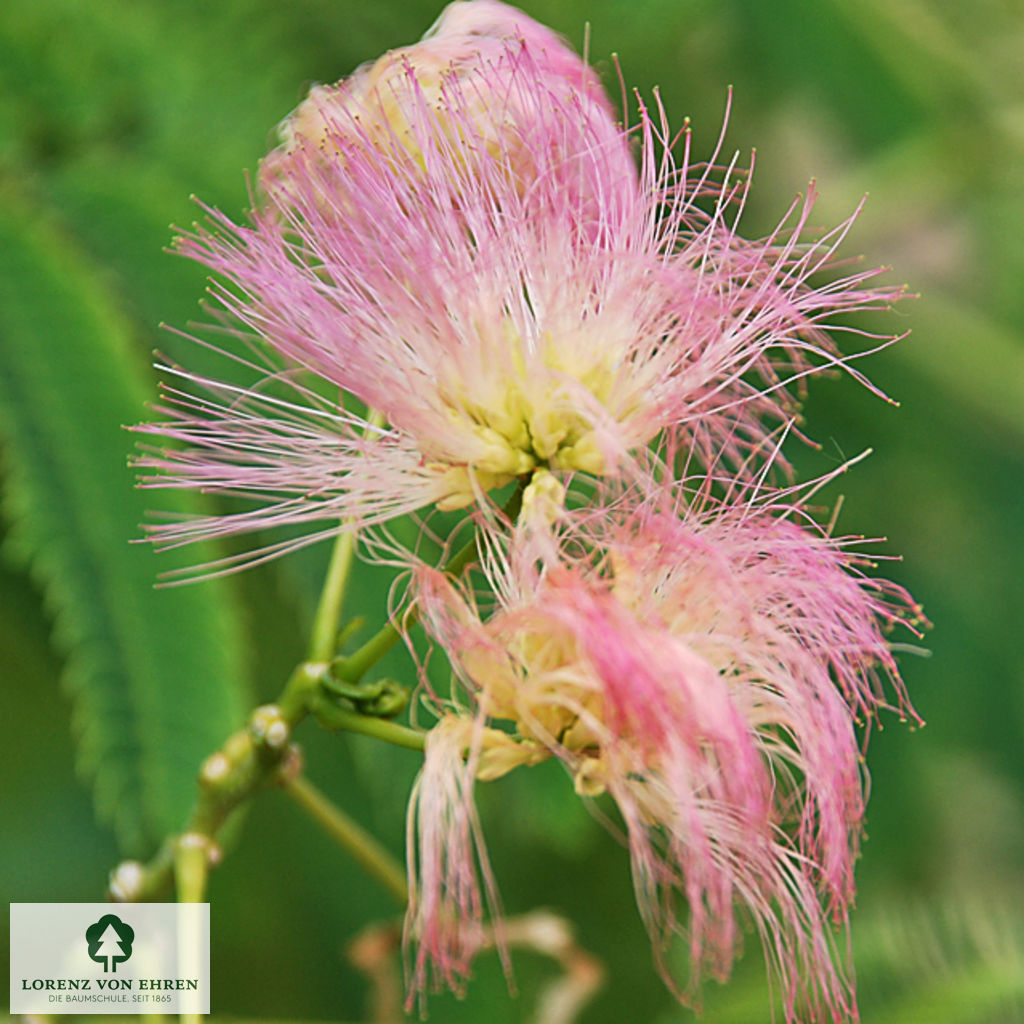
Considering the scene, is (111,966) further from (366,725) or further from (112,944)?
(366,725)

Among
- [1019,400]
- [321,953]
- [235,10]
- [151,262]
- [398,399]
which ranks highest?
[235,10]

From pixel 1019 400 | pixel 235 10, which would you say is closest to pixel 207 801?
pixel 235 10

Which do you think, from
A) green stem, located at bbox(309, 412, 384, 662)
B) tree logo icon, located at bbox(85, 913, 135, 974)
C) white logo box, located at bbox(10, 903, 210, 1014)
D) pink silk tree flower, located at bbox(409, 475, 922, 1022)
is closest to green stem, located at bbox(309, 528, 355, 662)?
green stem, located at bbox(309, 412, 384, 662)

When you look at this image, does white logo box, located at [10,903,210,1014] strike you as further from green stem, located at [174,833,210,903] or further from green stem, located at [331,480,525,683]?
green stem, located at [331,480,525,683]

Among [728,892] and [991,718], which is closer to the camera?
[728,892]

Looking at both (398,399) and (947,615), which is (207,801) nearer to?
(398,399)
